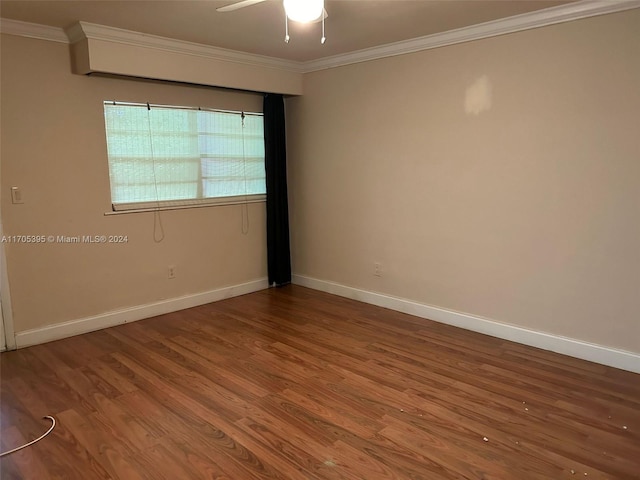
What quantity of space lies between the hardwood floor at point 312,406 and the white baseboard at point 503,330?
92 mm

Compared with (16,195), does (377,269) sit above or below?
below

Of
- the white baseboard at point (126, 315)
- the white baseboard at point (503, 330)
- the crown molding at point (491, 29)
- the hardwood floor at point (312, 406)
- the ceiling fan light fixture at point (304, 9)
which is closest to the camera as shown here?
the hardwood floor at point (312, 406)

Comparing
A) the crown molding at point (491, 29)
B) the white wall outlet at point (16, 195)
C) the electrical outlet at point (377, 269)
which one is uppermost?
the crown molding at point (491, 29)

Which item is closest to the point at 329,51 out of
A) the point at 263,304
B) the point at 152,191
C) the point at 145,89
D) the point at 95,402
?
the point at 145,89

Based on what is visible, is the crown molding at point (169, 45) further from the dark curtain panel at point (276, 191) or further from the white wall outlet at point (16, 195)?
the white wall outlet at point (16, 195)

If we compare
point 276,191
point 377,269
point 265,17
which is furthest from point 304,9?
point 276,191

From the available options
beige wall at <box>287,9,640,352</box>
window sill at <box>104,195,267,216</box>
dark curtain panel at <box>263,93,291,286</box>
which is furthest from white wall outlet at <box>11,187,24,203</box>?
beige wall at <box>287,9,640,352</box>

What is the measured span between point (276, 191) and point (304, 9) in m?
2.82

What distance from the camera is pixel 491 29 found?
136 inches

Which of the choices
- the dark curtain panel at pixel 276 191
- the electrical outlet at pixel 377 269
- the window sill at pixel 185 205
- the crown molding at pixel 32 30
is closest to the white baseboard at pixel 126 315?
the dark curtain panel at pixel 276 191

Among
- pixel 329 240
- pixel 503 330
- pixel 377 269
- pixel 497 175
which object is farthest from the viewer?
pixel 329 240

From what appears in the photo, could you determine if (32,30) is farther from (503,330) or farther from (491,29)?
(503,330)

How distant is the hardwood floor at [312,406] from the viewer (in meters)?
2.19

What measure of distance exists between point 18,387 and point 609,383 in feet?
12.4
